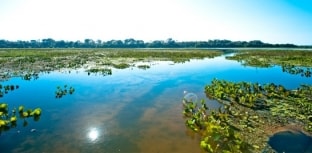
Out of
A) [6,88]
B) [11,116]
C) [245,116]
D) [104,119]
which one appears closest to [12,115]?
[11,116]

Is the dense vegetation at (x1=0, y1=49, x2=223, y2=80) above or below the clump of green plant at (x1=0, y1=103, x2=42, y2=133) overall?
above

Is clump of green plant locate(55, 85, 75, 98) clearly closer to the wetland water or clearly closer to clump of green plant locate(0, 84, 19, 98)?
the wetland water

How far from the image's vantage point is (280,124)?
911 cm

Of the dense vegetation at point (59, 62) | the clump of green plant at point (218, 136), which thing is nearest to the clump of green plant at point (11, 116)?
the clump of green plant at point (218, 136)

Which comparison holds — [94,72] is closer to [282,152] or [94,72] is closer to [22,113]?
[22,113]

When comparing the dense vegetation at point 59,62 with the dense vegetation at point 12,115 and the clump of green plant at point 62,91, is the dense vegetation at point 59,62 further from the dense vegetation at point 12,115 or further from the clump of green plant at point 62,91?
the dense vegetation at point 12,115

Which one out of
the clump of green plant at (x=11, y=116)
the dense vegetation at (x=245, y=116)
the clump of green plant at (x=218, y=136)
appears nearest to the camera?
the clump of green plant at (x=218, y=136)

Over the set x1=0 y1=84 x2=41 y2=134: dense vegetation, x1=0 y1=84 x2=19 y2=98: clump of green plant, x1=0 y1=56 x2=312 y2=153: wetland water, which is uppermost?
x1=0 y1=84 x2=19 y2=98: clump of green plant

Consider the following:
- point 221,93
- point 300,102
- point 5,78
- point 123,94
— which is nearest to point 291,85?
point 300,102

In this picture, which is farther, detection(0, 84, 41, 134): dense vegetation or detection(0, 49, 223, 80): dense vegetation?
detection(0, 49, 223, 80): dense vegetation

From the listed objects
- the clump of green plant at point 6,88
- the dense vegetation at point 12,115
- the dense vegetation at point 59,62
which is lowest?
the dense vegetation at point 12,115

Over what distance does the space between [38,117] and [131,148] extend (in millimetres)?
4789

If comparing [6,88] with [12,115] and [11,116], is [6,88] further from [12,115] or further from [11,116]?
[11,116]

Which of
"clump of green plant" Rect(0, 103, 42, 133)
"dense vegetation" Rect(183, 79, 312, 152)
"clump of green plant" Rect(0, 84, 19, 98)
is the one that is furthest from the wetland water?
"dense vegetation" Rect(183, 79, 312, 152)
